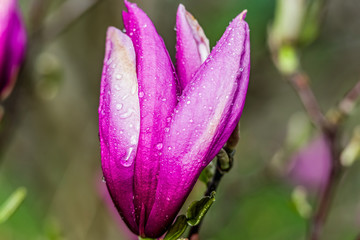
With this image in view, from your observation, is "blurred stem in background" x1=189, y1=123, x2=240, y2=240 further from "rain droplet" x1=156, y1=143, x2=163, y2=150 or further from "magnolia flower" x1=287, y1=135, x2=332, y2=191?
"magnolia flower" x1=287, y1=135, x2=332, y2=191

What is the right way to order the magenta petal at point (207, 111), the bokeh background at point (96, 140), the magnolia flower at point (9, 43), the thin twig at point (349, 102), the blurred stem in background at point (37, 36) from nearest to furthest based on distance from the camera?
1. the magenta petal at point (207, 111)
2. the magnolia flower at point (9, 43)
3. the thin twig at point (349, 102)
4. the blurred stem in background at point (37, 36)
5. the bokeh background at point (96, 140)

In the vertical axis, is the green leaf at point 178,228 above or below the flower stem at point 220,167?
below

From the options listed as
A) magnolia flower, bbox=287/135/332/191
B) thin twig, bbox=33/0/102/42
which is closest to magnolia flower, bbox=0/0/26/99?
thin twig, bbox=33/0/102/42

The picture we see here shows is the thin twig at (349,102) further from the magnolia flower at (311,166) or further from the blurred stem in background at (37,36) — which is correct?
the magnolia flower at (311,166)

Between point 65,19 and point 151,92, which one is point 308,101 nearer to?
point 151,92

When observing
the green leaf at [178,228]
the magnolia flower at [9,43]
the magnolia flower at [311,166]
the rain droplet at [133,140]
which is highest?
the magnolia flower at [9,43]

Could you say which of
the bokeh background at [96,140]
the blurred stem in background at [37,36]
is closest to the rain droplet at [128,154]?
the blurred stem in background at [37,36]

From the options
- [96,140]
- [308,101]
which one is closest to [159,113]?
[308,101]
